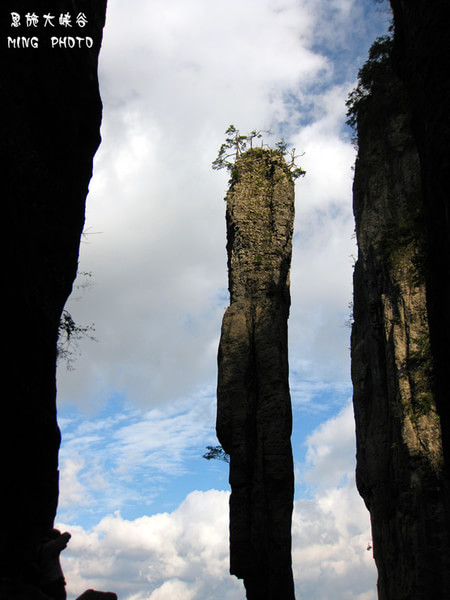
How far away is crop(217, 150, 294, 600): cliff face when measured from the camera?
20953 millimetres

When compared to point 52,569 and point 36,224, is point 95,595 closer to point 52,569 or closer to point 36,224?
point 52,569

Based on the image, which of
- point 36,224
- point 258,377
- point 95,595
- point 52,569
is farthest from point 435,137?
point 258,377

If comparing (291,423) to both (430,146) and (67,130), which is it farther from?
(430,146)

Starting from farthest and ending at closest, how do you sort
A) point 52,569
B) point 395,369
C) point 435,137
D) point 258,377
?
point 258,377 < point 395,369 < point 52,569 < point 435,137

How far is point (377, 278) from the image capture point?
22062mm

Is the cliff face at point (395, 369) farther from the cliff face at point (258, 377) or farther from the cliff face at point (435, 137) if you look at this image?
the cliff face at point (435, 137)

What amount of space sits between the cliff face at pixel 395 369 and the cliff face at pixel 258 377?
3155 millimetres

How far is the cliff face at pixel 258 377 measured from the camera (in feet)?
68.7

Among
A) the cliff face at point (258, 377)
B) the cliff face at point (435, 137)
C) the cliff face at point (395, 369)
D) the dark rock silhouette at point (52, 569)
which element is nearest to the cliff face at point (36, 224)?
the dark rock silhouette at point (52, 569)

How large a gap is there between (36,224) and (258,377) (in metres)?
16.3

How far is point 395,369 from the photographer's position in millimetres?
19500

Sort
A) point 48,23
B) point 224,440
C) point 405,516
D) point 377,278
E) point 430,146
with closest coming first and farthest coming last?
point 430,146 → point 48,23 → point 405,516 → point 377,278 → point 224,440

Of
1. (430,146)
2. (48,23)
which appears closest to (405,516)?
(430,146)

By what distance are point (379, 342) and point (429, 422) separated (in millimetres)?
5243
